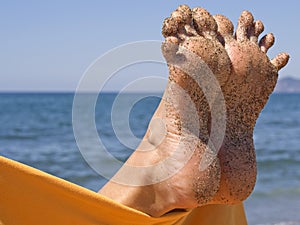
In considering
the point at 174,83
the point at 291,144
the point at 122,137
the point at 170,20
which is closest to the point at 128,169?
the point at 174,83

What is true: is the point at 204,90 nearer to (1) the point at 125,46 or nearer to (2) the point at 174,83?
(2) the point at 174,83

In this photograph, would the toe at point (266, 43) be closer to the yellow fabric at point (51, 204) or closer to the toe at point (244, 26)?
the toe at point (244, 26)

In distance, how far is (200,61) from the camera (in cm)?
148

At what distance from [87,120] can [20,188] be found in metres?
0.63

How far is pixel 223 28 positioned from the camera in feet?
5.30

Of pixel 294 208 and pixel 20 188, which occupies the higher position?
pixel 20 188

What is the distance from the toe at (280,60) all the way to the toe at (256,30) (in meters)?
0.08

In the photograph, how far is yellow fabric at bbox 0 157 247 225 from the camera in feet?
4.23

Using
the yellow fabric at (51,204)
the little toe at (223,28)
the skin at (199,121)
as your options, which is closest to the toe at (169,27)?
the skin at (199,121)

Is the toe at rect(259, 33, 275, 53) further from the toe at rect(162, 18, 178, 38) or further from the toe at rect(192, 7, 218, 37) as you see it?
the toe at rect(162, 18, 178, 38)

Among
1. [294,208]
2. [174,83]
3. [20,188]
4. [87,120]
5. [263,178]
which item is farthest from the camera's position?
[263,178]

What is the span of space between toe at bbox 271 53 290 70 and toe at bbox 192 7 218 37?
22 centimetres

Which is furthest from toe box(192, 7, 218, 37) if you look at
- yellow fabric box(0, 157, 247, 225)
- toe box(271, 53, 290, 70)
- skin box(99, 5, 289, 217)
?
yellow fabric box(0, 157, 247, 225)

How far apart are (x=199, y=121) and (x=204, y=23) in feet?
0.91
